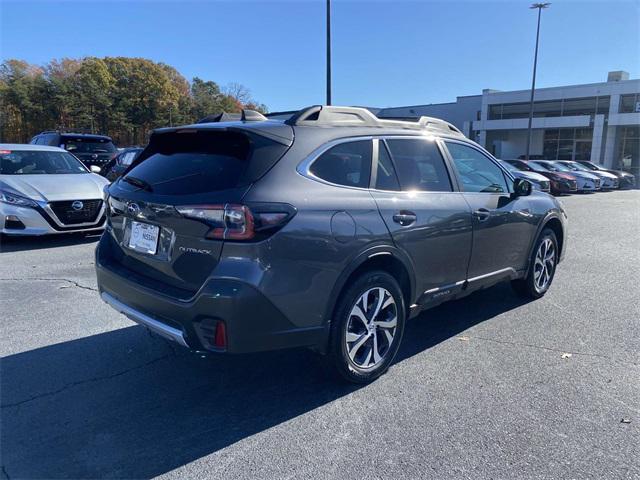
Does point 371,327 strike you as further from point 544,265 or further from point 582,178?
point 582,178

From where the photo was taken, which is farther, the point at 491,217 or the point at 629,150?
the point at 629,150

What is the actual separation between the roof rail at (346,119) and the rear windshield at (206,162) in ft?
1.32

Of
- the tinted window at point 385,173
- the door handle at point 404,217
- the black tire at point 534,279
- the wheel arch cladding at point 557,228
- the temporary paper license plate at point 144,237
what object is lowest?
the black tire at point 534,279

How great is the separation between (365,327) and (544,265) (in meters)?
3.09

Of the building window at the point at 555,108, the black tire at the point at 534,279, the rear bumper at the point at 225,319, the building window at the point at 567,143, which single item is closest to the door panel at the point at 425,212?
the rear bumper at the point at 225,319

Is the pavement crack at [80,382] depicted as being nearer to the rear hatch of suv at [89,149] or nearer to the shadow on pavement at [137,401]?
the shadow on pavement at [137,401]

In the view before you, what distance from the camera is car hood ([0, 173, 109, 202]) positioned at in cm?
745

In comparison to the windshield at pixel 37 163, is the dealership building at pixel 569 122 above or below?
above

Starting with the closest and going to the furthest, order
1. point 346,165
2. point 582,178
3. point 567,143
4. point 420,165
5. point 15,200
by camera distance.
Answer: point 346,165 → point 420,165 → point 15,200 → point 582,178 → point 567,143

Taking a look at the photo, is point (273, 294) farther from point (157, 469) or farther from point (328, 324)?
point (157, 469)

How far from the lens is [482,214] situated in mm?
4262

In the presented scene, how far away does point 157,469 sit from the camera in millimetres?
2498

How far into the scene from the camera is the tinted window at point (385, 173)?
3477mm

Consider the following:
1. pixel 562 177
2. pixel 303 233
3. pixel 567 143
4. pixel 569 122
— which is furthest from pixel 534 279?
pixel 567 143
